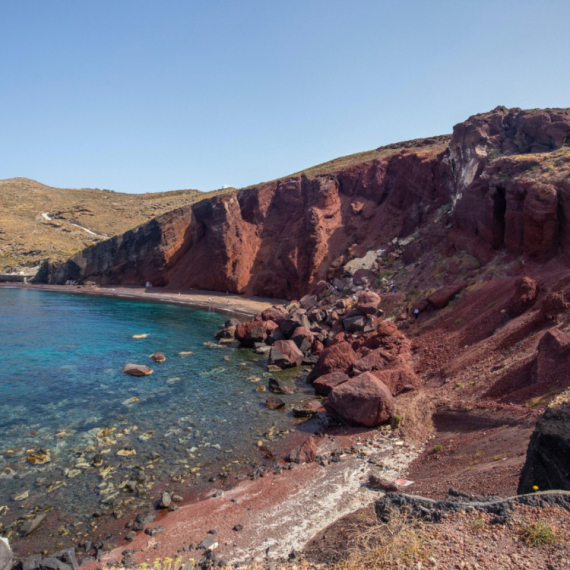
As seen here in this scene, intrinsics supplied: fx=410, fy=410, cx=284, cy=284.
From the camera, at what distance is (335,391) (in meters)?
18.3

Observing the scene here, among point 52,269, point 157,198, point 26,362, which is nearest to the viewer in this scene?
point 26,362

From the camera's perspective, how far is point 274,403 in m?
20.8

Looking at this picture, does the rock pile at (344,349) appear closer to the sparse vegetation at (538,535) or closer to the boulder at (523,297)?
the boulder at (523,297)

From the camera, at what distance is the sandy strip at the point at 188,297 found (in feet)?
179

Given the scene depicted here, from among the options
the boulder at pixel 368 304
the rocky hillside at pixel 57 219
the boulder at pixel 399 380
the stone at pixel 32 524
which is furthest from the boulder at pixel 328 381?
the rocky hillside at pixel 57 219

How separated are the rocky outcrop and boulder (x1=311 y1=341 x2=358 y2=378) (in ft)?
51.9

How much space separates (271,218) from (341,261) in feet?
61.0

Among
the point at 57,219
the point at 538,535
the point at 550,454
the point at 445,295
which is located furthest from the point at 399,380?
the point at 57,219

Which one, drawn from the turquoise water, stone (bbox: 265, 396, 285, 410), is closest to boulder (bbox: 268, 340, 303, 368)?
the turquoise water

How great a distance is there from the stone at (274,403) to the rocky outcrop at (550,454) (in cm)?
1355

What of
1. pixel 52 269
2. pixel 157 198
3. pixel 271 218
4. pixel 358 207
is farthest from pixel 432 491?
pixel 157 198

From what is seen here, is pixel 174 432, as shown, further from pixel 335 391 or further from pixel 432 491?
pixel 432 491

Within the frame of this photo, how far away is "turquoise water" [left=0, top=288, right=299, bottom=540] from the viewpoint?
1382 centimetres

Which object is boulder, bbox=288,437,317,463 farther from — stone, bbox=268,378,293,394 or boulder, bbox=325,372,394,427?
stone, bbox=268,378,293,394
